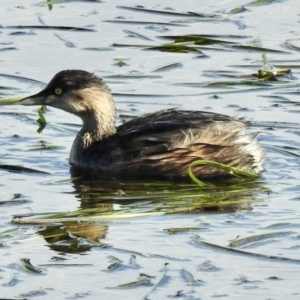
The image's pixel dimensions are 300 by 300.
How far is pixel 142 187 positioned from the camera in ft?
34.0

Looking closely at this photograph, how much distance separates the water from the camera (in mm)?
7699

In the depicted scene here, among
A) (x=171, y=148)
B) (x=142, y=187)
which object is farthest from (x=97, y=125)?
(x=142, y=187)

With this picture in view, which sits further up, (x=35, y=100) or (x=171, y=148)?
(x=35, y=100)

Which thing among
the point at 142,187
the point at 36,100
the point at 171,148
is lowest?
the point at 142,187

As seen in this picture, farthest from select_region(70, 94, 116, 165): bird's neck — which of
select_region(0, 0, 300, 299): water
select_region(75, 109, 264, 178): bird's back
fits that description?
select_region(75, 109, 264, 178): bird's back

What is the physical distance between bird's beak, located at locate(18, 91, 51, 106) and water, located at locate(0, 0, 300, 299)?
31cm

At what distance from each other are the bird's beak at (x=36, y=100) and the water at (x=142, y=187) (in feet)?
1.00

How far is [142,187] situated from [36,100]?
1559 mm

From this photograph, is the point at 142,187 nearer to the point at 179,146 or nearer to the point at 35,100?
the point at 179,146

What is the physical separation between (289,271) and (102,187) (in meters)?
2.86

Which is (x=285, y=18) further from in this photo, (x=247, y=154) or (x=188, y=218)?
(x=188, y=218)

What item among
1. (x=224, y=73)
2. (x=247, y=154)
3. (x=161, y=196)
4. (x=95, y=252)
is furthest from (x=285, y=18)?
(x=95, y=252)

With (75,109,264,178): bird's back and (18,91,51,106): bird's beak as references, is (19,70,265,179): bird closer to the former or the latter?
(75,109,264,178): bird's back

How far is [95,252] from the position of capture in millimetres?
8188
